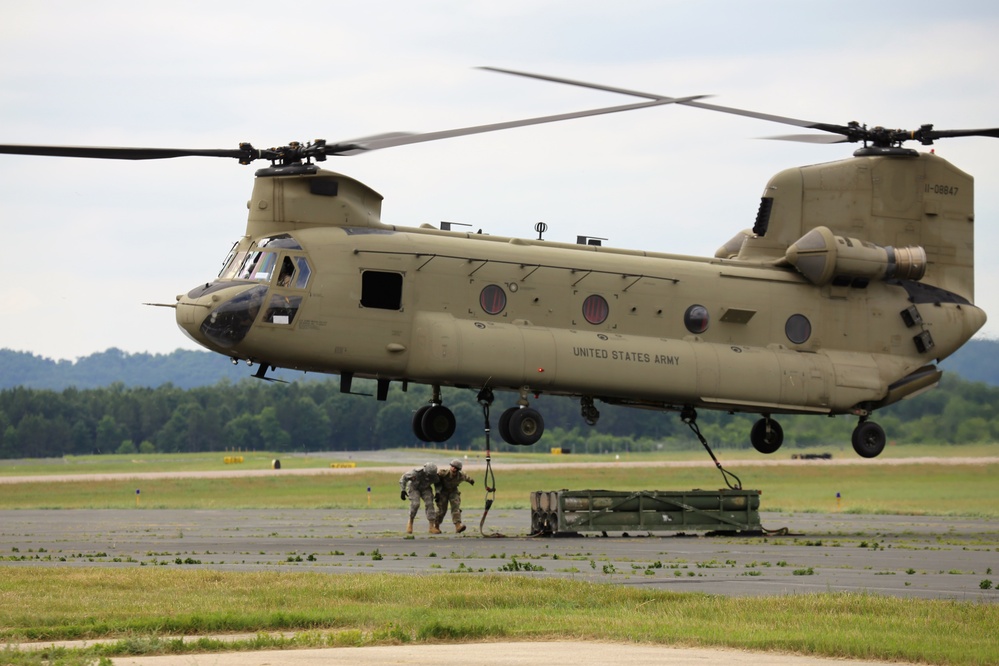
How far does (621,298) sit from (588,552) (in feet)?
21.0

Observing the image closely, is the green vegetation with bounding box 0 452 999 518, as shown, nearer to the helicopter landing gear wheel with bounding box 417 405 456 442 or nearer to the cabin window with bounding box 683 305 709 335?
the cabin window with bounding box 683 305 709 335

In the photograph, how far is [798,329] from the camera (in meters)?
31.3

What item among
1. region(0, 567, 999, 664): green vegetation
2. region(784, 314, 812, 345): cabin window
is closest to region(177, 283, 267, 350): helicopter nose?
region(0, 567, 999, 664): green vegetation

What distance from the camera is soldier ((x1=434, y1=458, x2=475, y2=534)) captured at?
103 feet

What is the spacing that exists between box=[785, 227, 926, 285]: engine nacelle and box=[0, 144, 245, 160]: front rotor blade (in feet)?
44.0

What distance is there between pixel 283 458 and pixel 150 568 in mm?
81993

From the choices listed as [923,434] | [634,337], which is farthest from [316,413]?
[634,337]

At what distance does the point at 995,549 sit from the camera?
2711 centimetres

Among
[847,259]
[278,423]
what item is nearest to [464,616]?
[847,259]

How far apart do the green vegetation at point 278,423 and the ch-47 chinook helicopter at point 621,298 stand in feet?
182

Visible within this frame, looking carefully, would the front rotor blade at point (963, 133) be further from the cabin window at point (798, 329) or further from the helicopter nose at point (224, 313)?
the helicopter nose at point (224, 313)

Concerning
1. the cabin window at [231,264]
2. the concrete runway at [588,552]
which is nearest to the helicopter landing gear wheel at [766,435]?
the concrete runway at [588,552]

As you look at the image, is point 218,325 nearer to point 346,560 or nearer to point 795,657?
point 346,560

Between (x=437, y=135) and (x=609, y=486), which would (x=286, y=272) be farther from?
(x=609, y=486)
